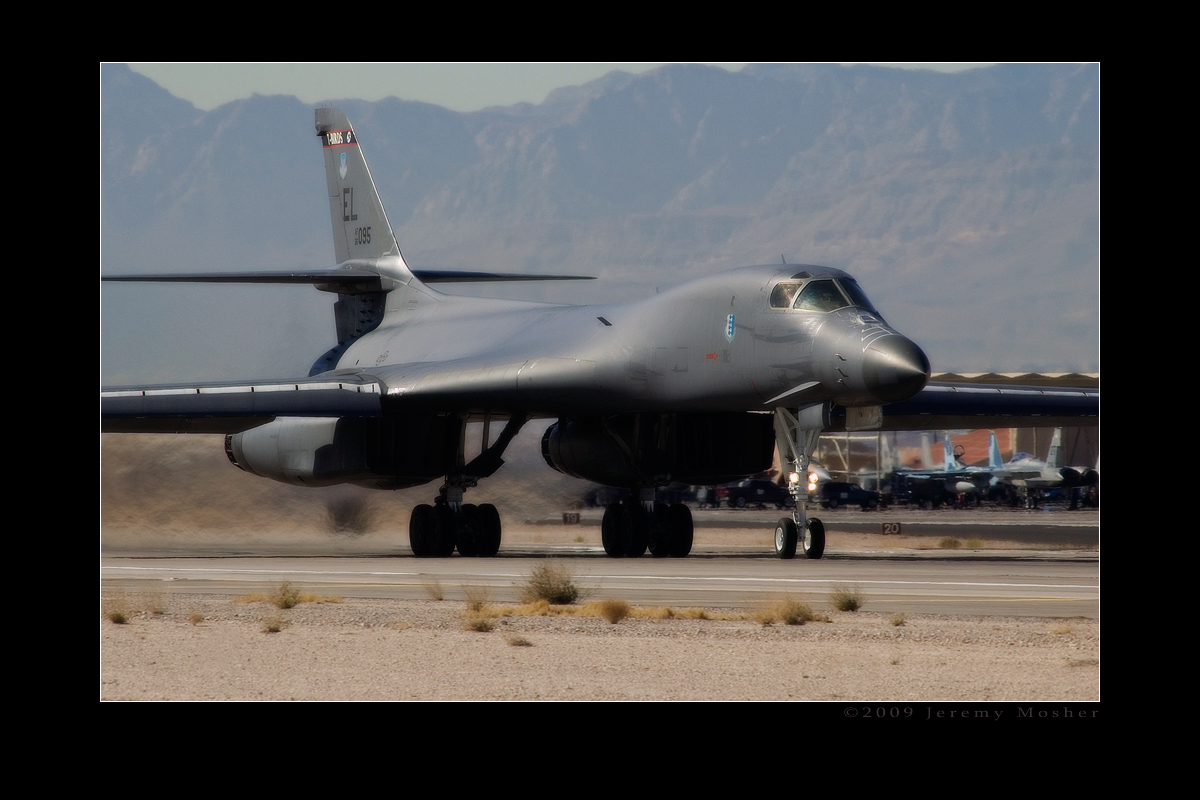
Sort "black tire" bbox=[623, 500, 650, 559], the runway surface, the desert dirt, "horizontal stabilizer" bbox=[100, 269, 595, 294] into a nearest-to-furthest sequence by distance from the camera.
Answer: the desert dirt, the runway surface, "black tire" bbox=[623, 500, 650, 559], "horizontal stabilizer" bbox=[100, 269, 595, 294]

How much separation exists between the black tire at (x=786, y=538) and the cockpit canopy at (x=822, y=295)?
8.42 feet

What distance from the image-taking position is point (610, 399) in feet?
69.5

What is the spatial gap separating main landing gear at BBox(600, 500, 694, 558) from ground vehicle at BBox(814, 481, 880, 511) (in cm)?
3072

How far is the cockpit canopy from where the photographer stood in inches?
734

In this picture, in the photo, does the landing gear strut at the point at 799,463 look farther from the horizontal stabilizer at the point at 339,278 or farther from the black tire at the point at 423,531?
the horizontal stabilizer at the point at 339,278

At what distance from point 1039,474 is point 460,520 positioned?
127ft

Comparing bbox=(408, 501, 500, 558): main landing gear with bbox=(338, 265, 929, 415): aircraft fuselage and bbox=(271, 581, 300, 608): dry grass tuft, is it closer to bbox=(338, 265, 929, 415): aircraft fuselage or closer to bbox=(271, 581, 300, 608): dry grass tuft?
bbox=(338, 265, 929, 415): aircraft fuselage

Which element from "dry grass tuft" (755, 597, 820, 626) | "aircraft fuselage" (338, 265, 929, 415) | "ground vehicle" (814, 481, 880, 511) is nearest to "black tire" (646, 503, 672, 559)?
"aircraft fuselage" (338, 265, 929, 415)

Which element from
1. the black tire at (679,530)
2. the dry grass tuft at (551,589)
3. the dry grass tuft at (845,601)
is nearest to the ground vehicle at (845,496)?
the black tire at (679,530)

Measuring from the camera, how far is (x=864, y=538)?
32.9 metres

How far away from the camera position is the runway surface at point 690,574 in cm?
1527

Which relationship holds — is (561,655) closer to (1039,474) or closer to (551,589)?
(551,589)
